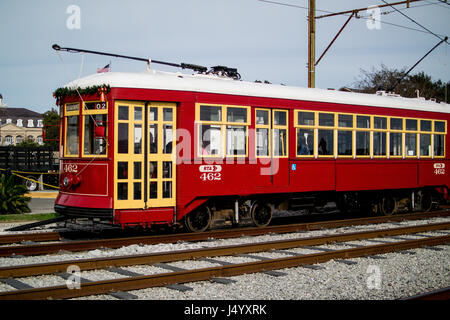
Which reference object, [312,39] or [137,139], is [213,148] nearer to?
[137,139]

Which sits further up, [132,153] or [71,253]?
[132,153]

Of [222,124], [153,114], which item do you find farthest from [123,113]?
[222,124]

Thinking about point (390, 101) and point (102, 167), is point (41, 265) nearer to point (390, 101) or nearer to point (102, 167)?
point (102, 167)

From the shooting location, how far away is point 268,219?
1287cm

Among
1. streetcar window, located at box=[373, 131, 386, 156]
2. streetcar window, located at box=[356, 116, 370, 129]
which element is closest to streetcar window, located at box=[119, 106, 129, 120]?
streetcar window, located at box=[356, 116, 370, 129]

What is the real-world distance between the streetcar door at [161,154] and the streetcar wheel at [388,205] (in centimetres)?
741

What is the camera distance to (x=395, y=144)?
14953 millimetres

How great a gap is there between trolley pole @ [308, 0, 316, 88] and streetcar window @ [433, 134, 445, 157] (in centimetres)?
420

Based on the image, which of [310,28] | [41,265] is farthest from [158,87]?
[310,28]

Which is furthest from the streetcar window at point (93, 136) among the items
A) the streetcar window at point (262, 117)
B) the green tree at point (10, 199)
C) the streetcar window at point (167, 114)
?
the green tree at point (10, 199)

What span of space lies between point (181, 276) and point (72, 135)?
493cm

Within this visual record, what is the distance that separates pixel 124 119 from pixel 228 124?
2.32 m

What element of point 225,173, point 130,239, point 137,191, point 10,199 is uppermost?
point 225,173

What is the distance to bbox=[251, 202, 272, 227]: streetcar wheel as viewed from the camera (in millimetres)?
12672
